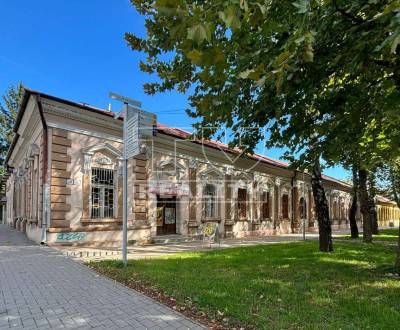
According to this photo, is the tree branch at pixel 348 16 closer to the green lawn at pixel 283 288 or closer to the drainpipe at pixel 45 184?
the green lawn at pixel 283 288

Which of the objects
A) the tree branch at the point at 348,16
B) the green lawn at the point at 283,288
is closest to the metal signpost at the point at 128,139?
the green lawn at the point at 283,288

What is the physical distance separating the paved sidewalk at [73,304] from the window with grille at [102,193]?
6340mm

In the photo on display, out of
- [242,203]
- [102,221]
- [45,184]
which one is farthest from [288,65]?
[242,203]

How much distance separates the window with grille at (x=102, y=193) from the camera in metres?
15.0

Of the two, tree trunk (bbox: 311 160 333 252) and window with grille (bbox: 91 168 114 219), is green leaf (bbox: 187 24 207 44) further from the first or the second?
window with grille (bbox: 91 168 114 219)

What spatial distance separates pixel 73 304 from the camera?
562cm

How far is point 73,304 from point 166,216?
1290 centimetres

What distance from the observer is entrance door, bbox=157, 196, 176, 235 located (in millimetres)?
18125

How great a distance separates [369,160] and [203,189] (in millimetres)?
11544

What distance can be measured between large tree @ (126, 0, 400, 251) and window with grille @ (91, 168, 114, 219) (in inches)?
341

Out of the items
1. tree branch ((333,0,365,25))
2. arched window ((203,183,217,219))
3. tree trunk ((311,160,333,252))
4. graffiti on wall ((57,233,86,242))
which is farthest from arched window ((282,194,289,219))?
tree branch ((333,0,365,25))

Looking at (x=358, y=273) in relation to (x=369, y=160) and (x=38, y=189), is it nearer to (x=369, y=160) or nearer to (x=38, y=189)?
(x=369, y=160)

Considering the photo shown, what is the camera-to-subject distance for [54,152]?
13672 millimetres

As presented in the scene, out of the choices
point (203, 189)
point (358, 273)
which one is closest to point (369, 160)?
point (358, 273)
